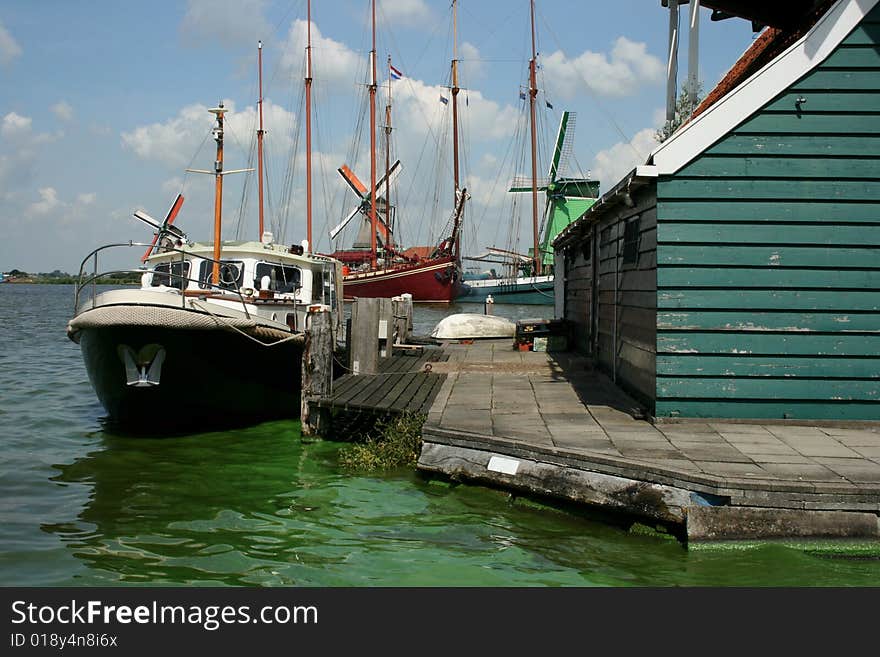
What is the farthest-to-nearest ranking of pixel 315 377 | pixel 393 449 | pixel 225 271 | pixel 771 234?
1. pixel 225 271
2. pixel 315 377
3. pixel 393 449
4. pixel 771 234

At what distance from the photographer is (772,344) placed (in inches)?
301

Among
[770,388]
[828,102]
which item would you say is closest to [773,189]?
[828,102]

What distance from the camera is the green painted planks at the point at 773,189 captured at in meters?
7.61

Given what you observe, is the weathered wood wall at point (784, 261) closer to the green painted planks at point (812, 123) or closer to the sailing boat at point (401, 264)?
the green painted planks at point (812, 123)

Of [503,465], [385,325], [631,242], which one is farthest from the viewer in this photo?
[385,325]

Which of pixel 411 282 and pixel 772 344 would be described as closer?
pixel 772 344

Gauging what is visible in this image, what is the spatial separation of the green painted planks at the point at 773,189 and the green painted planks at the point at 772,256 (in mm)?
510

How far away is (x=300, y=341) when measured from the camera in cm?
1196

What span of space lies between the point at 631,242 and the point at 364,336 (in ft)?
16.2

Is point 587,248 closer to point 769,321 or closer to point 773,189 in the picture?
point 773,189

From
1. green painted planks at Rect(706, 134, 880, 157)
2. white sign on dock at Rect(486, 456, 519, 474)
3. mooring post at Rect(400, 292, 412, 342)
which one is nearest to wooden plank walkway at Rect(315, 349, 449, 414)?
white sign on dock at Rect(486, 456, 519, 474)

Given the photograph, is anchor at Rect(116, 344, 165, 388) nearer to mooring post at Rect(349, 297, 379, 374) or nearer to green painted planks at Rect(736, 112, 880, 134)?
mooring post at Rect(349, 297, 379, 374)

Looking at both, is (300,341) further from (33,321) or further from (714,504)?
(33,321)
